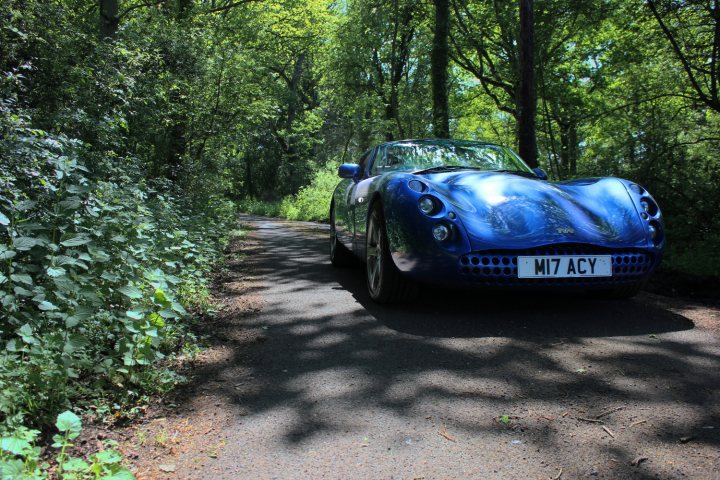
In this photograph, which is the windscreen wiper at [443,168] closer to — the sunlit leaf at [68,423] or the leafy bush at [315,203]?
the sunlit leaf at [68,423]

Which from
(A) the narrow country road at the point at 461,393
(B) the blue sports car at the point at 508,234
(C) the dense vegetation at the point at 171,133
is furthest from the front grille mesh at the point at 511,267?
(C) the dense vegetation at the point at 171,133

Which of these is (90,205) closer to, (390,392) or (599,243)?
(390,392)

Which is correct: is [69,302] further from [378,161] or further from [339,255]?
[339,255]

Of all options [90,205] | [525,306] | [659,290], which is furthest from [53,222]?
[659,290]

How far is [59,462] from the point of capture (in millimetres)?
1764

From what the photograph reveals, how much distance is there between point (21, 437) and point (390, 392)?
1.54 meters

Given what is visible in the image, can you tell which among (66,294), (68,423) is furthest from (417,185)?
(68,423)

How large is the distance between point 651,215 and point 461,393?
2474 millimetres

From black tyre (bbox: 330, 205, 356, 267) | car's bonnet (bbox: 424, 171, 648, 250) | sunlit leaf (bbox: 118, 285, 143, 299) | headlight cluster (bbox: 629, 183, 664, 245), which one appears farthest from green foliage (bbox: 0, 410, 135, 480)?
black tyre (bbox: 330, 205, 356, 267)

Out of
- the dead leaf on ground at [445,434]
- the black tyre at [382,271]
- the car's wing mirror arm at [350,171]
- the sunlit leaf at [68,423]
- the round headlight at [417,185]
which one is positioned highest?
the car's wing mirror arm at [350,171]

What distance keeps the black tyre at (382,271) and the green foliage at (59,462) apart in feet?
8.43

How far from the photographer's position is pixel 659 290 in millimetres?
5121

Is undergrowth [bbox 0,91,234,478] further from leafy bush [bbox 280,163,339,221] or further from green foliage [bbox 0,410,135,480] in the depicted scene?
leafy bush [bbox 280,163,339,221]

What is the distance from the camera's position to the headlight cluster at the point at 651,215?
3863mm
